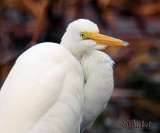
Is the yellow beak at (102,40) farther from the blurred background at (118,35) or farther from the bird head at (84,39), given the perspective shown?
the blurred background at (118,35)

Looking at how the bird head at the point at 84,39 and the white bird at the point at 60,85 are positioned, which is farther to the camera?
the bird head at the point at 84,39

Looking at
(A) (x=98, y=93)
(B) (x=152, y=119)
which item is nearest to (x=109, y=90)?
(A) (x=98, y=93)

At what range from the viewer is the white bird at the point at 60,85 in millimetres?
3260

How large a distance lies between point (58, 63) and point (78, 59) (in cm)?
24

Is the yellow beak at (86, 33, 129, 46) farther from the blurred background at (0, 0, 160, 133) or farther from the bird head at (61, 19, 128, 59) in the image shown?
the blurred background at (0, 0, 160, 133)

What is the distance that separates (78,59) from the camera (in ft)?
12.0

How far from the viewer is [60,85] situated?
11.2ft

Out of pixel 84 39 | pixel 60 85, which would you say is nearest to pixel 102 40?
pixel 84 39

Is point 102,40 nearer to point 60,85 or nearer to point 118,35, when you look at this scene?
point 60,85

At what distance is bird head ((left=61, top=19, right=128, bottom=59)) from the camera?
351 centimetres

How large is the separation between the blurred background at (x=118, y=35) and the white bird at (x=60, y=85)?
196 cm

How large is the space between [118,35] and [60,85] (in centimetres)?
296

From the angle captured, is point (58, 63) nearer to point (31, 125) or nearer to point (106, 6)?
point (31, 125)

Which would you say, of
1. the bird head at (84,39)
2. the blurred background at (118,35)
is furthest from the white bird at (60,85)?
the blurred background at (118,35)
